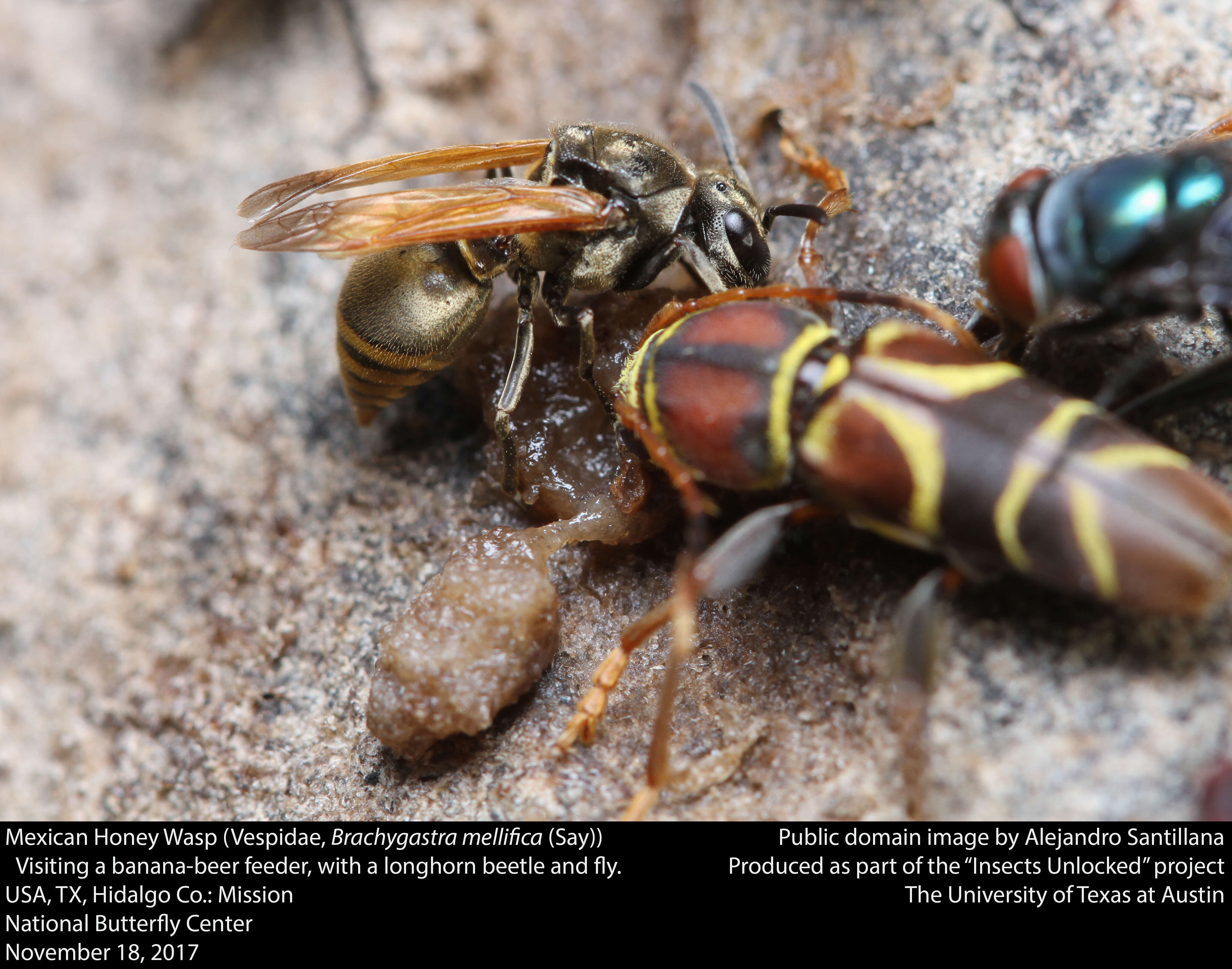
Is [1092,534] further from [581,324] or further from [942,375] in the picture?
[581,324]

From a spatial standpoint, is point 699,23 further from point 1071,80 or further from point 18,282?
point 18,282

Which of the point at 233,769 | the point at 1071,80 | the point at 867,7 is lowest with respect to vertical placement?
the point at 233,769

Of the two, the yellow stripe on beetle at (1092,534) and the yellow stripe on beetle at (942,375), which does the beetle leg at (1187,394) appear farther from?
the yellow stripe on beetle at (1092,534)

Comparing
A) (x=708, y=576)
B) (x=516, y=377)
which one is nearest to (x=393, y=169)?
(x=516, y=377)

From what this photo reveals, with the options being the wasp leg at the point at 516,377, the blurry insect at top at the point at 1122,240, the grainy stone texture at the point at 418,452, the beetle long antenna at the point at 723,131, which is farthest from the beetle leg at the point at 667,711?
the beetle long antenna at the point at 723,131

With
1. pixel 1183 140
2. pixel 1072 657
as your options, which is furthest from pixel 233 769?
pixel 1183 140

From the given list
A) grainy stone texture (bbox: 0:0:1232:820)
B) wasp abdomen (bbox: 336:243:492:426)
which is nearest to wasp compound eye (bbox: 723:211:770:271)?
grainy stone texture (bbox: 0:0:1232:820)
